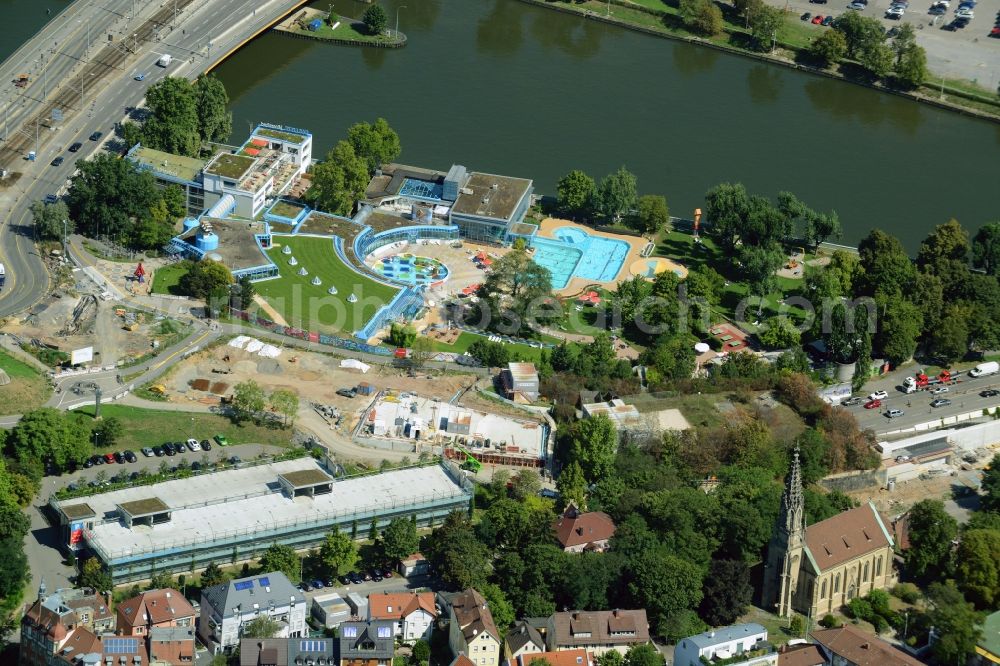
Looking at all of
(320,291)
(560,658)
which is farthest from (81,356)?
(560,658)

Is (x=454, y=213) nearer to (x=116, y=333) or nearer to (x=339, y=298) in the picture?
(x=339, y=298)

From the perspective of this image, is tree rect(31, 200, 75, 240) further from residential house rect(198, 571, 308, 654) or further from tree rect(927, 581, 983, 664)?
tree rect(927, 581, 983, 664)

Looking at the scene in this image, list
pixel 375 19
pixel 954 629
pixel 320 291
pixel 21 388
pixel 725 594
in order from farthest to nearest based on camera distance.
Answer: pixel 375 19 < pixel 320 291 < pixel 21 388 < pixel 725 594 < pixel 954 629

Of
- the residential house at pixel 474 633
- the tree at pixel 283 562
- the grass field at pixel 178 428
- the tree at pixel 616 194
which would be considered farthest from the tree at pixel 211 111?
the residential house at pixel 474 633

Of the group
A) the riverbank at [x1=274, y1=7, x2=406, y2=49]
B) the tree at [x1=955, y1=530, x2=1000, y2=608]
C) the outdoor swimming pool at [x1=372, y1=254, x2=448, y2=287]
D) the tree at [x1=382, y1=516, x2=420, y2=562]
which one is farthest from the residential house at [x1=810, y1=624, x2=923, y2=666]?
the riverbank at [x1=274, y1=7, x2=406, y2=49]

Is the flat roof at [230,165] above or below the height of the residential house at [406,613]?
above

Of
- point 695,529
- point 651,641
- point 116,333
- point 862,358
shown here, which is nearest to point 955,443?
point 862,358

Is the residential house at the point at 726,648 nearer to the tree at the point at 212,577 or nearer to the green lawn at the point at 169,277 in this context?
the tree at the point at 212,577

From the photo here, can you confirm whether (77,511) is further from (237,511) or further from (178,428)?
(178,428)
